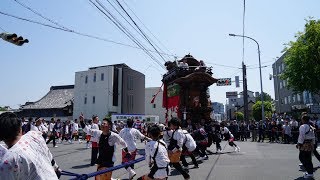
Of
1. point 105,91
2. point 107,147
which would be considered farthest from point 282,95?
point 107,147

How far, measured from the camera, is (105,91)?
172 ft

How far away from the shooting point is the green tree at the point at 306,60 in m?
26.9

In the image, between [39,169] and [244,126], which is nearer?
[39,169]

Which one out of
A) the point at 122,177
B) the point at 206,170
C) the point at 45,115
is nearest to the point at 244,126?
the point at 206,170

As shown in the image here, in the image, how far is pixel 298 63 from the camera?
2812 cm

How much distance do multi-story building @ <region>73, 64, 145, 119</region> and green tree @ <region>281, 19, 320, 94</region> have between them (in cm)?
3061

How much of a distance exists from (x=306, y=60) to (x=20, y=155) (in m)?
28.4

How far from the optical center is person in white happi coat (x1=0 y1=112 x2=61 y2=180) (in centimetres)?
263

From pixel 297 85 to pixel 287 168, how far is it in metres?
18.9

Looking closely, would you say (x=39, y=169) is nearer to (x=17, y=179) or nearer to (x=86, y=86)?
(x=17, y=179)

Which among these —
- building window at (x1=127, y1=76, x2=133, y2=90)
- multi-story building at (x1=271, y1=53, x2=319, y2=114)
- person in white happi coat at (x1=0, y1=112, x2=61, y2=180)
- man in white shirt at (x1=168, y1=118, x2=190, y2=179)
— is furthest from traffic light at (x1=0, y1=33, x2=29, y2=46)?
multi-story building at (x1=271, y1=53, x2=319, y2=114)

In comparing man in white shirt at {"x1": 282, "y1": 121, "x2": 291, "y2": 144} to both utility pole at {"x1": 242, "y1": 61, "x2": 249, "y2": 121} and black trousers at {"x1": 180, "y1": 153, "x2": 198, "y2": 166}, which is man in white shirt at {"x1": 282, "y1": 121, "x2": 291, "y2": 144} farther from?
black trousers at {"x1": 180, "y1": 153, "x2": 198, "y2": 166}

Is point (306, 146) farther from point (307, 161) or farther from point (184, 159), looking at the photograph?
point (184, 159)

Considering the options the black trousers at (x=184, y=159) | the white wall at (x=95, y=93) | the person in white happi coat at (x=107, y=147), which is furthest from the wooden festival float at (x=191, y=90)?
the white wall at (x=95, y=93)
